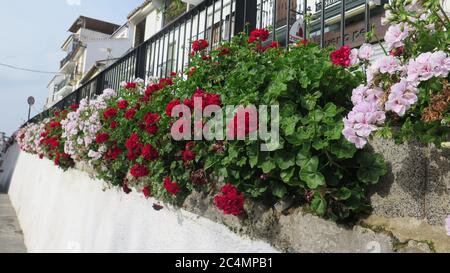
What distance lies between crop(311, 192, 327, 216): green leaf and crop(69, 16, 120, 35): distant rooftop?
4242 cm

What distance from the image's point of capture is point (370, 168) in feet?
5.14

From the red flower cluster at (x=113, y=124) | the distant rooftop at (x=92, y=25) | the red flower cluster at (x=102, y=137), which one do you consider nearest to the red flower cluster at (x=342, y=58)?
the red flower cluster at (x=113, y=124)

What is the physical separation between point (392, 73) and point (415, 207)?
18.5 inches

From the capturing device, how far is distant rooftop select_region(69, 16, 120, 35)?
1599 inches

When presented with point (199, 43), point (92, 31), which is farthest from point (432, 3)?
point (92, 31)

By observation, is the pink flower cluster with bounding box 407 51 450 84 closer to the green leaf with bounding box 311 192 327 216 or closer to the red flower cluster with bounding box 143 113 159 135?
the green leaf with bounding box 311 192 327 216

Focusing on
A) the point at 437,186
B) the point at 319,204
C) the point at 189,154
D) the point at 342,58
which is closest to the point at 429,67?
the point at 437,186

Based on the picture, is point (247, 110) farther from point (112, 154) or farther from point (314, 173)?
point (112, 154)

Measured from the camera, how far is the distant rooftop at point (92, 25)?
1599 inches

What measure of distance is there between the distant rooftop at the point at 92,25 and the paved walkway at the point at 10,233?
3337 cm

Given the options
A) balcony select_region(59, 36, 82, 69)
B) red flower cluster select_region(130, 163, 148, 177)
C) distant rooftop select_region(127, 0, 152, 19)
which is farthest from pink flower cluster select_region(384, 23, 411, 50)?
balcony select_region(59, 36, 82, 69)

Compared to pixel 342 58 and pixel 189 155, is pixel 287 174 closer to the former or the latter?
pixel 342 58

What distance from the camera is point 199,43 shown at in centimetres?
279

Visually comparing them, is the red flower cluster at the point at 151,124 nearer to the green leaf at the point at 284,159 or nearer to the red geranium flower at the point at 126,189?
the red geranium flower at the point at 126,189
